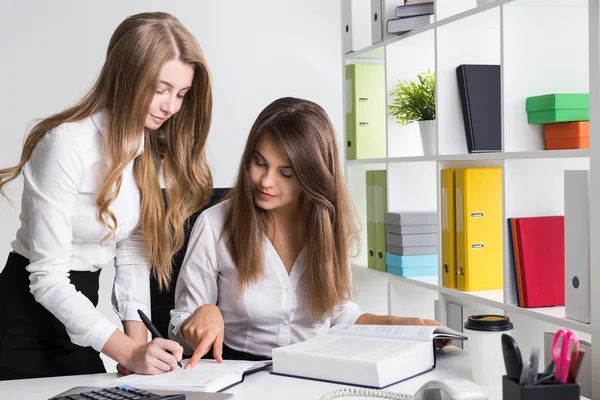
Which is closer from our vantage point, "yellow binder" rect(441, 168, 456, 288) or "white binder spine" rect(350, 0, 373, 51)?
"yellow binder" rect(441, 168, 456, 288)

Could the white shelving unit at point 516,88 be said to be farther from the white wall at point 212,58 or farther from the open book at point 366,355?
the white wall at point 212,58

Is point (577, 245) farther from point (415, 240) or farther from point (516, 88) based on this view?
point (415, 240)

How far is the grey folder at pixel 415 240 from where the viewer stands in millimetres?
2676

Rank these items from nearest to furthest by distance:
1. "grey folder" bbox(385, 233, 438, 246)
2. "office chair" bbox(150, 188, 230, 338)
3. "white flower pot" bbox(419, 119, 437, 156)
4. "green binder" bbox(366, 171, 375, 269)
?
1. "office chair" bbox(150, 188, 230, 338)
2. "white flower pot" bbox(419, 119, 437, 156)
3. "grey folder" bbox(385, 233, 438, 246)
4. "green binder" bbox(366, 171, 375, 269)

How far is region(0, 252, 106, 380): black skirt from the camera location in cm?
177

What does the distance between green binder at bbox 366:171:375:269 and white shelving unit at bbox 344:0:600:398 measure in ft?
0.48

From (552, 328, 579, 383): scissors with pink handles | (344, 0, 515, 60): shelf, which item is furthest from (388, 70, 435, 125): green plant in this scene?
(552, 328, 579, 383): scissors with pink handles

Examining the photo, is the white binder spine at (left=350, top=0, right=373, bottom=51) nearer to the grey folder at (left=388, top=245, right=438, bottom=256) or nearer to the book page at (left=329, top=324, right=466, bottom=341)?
the grey folder at (left=388, top=245, right=438, bottom=256)

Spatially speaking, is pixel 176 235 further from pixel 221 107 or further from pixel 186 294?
pixel 221 107

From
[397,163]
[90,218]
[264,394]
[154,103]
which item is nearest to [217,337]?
[264,394]

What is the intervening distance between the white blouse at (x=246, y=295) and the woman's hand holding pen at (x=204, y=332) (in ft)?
0.63

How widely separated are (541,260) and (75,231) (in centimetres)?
122

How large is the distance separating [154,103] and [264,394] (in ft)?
2.46

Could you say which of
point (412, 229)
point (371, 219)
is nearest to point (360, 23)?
point (371, 219)
